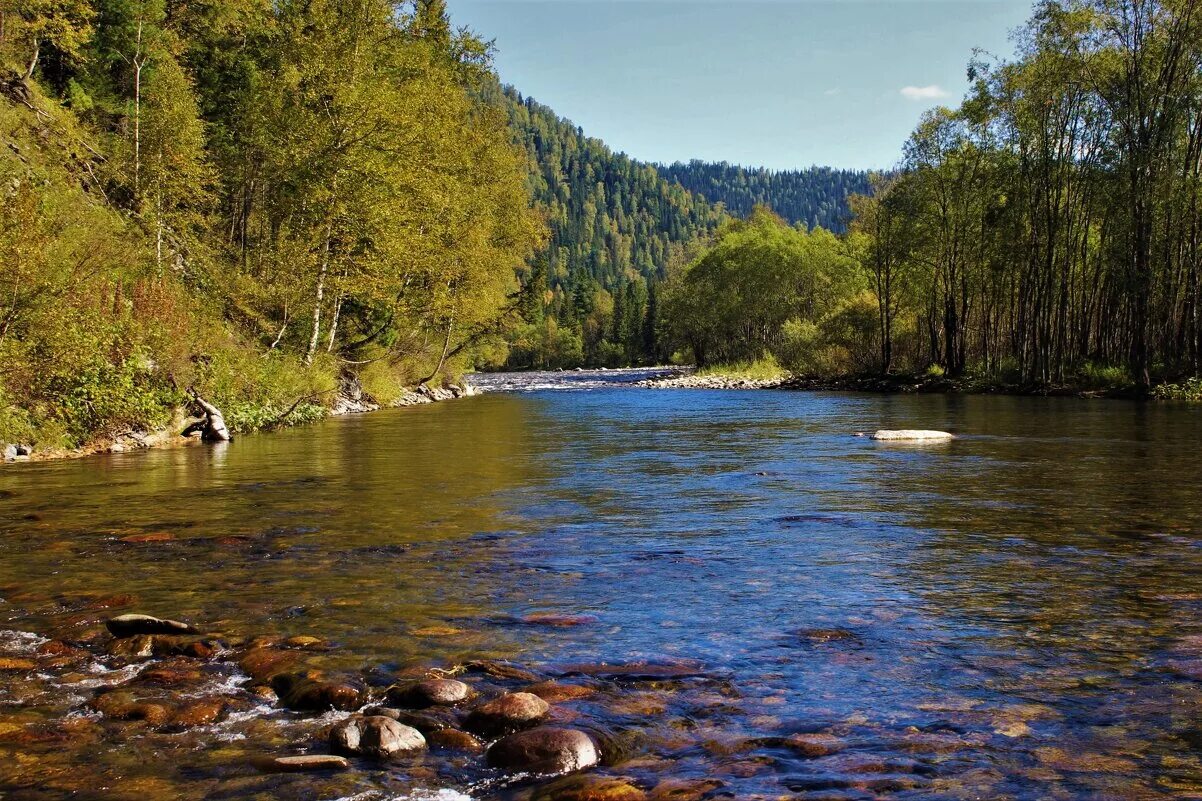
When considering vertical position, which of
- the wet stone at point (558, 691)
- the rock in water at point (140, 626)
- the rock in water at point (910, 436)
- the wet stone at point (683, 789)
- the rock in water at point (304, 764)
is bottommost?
the wet stone at point (558, 691)

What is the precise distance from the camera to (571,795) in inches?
145

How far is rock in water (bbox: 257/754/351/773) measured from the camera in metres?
3.96

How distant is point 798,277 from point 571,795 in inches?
3572

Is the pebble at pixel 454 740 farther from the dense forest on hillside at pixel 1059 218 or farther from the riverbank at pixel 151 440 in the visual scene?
the dense forest on hillside at pixel 1059 218

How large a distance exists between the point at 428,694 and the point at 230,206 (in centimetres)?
4053

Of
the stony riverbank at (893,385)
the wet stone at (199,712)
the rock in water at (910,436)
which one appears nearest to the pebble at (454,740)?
the wet stone at (199,712)

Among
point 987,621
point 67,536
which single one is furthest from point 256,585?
point 987,621

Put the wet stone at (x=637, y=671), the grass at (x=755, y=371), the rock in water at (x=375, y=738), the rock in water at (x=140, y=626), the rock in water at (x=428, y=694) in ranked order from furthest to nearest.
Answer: the grass at (x=755, y=371) < the rock in water at (x=140, y=626) < the wet stone at (x=637, y=671) < the rock in water at (x=428, y=694) < the rock in water at (x=375, y=738)

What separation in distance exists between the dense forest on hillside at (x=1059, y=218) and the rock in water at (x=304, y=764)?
38.5m

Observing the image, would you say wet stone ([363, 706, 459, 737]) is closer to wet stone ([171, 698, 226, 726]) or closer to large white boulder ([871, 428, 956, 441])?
wet stone ([171, 698, 226, 726])

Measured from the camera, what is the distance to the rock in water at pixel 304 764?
3959 millimetres

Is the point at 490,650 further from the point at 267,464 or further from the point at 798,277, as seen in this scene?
the point at 798,277

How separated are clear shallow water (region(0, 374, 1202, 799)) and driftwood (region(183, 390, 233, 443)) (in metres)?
Result: 5.58

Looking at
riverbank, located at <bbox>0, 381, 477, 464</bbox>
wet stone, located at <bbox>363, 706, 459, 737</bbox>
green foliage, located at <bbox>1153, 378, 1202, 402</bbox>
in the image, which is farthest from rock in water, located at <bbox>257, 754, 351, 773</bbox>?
green foliage, located at <bbox>1153, 378, 1202, 402</bbox>
